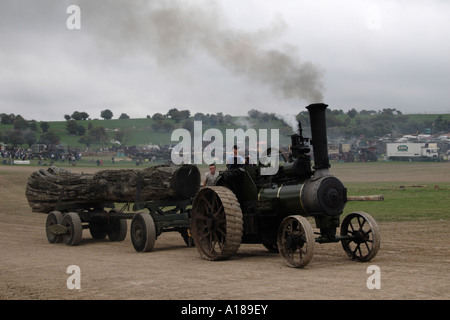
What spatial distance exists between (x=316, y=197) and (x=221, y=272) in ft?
6.20

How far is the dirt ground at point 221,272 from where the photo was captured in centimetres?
734

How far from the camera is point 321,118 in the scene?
31.4ft

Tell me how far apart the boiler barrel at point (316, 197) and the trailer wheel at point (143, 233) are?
11.1 ft

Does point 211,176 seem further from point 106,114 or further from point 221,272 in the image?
point 106,114

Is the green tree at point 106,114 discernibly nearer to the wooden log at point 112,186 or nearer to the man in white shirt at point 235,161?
the wooden log at point 112,186

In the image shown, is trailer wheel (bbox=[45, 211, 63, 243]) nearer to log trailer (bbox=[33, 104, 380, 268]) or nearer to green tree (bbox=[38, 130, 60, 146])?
log trailer (bbox=[33, 104, 380, 268])

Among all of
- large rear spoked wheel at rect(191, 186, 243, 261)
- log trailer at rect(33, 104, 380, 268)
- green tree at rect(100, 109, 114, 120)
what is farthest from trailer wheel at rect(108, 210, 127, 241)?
green tree at rect(100, 109, 114, 120)

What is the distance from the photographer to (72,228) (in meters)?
14.2

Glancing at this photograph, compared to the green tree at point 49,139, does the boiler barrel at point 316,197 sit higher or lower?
lower

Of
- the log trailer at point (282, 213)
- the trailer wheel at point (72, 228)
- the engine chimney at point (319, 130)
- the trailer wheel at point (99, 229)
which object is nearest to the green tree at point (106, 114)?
the trailer wheel at point (99, 229)

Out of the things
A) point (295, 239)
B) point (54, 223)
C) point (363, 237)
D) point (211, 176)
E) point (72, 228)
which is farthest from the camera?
point (54, 223)

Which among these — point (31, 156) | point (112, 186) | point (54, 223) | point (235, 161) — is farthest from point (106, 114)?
point (235, 161)

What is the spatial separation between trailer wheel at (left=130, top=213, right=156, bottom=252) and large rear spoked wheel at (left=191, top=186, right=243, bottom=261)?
1499 millimetres
